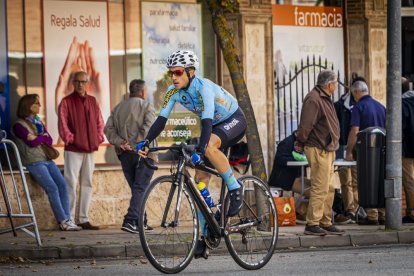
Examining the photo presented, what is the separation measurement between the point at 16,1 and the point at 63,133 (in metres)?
2.01

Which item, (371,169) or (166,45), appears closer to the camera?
(371,169)

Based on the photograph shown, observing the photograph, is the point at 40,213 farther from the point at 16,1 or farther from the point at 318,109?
the point at 318,109

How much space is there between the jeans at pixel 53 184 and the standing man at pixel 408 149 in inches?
186

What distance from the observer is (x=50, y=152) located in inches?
673

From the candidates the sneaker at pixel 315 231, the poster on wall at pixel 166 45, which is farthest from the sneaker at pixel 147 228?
the poster on wall at pixel 166 45

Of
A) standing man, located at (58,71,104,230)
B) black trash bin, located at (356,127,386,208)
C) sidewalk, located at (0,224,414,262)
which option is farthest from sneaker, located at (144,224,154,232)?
standing man, located at (58,71,104,230)

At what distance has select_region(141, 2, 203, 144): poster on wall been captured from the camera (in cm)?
1898

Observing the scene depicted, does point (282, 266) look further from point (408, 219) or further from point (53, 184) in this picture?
point (408, 219)

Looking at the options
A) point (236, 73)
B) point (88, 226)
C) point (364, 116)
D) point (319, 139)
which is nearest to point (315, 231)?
point (319, 139)

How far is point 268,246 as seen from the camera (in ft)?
39.8

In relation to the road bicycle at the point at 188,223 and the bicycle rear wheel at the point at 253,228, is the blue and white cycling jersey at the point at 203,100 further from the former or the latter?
the bicycle rear wheel at the point at 253,228

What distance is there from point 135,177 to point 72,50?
2.68 metres

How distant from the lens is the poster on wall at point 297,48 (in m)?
20.2

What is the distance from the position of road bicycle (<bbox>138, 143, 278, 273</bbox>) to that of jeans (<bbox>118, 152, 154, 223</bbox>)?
4.48 m
